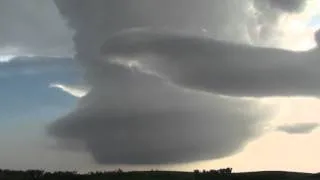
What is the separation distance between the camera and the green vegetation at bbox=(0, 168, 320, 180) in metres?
50.9

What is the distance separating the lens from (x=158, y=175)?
2026 inches

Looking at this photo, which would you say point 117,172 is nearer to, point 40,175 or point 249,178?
point 40,175

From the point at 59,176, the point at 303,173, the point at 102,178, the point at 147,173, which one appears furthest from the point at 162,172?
the point at 303,173

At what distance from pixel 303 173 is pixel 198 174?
10387 millimetres

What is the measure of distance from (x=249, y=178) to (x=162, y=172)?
8000mm

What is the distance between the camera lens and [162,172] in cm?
5250

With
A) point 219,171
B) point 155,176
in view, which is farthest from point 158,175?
point 219,171

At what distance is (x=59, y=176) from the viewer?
5125cm

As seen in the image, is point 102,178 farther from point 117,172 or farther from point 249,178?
point 249,178

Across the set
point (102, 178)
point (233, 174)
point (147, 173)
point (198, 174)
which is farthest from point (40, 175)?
point (233, 174)

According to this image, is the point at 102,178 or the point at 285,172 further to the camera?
the point at 285,172

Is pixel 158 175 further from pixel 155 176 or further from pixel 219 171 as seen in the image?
pixel 219 171

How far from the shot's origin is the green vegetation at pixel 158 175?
167 ft

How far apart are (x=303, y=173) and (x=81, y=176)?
20958mm
